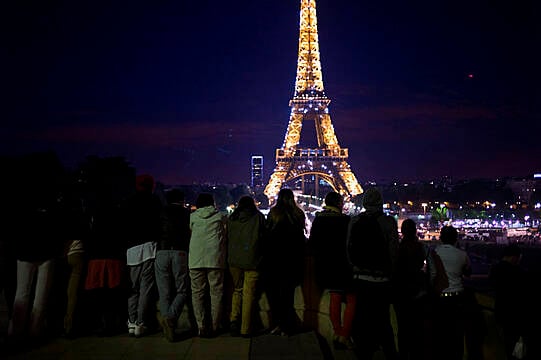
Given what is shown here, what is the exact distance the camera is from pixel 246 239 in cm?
694

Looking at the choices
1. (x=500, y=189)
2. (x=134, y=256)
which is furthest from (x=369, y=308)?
(x=500, y=189)

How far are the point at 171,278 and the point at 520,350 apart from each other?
3.69 metres

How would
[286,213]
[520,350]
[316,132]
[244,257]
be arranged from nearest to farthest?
1. [520,350]
2. [244,257]
3. [286,213]
4. [316,132]

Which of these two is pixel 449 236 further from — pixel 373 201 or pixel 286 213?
pixel 286 213

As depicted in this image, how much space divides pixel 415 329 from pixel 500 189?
152m

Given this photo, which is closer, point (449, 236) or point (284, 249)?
point (449, 236)

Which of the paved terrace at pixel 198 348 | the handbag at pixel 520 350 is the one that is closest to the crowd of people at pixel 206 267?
the paved terrace at pixel 198 348

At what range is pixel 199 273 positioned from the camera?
694cm

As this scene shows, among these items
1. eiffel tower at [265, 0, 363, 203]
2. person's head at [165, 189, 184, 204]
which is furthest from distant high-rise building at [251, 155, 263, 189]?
person's head at [165, 189, 184, 204]

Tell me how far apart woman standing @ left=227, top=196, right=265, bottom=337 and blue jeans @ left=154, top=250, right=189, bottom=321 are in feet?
1.80

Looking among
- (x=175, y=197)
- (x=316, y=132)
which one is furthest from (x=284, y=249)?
(x=316, y=132)

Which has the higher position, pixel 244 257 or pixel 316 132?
pixel 316 132

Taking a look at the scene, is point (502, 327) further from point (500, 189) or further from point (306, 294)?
point (500, 189)

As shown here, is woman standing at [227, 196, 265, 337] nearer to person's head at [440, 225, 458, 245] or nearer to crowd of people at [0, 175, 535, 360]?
crowd of people at [0, 175, 535, 360]
